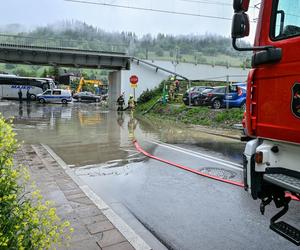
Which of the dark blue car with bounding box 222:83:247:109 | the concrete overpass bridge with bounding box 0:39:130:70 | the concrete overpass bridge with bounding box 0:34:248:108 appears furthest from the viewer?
the concrete overpass bridge with bounding box 0:34:248:108

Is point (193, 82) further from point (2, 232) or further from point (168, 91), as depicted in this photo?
point (2, 232)

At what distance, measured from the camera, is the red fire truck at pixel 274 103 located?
289 cm

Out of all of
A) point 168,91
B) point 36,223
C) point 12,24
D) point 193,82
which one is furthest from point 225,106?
point 12,24

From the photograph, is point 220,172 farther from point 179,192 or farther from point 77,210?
point 77,210

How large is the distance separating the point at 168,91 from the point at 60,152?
876 inches

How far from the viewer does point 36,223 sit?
2152mm

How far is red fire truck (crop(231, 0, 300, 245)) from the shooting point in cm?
289

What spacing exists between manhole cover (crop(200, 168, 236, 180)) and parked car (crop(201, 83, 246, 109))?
11388 mm

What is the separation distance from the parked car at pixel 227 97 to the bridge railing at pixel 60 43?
728 inches

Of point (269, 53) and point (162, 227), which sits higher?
point (269, 53)

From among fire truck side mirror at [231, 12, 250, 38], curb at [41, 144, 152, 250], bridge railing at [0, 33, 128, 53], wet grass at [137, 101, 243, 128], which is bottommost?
curb at [41, 144, 152, 250]

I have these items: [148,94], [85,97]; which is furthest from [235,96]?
[85,97]

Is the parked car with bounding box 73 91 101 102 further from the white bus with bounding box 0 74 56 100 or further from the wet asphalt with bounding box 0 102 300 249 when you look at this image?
the wet asphalt with bounding box 0 102 300 249

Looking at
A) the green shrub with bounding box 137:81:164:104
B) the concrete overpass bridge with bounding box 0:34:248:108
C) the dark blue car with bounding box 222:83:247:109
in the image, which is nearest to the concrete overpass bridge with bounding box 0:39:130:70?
the concrete overpass bridge with bounding box 0:34:248:108
